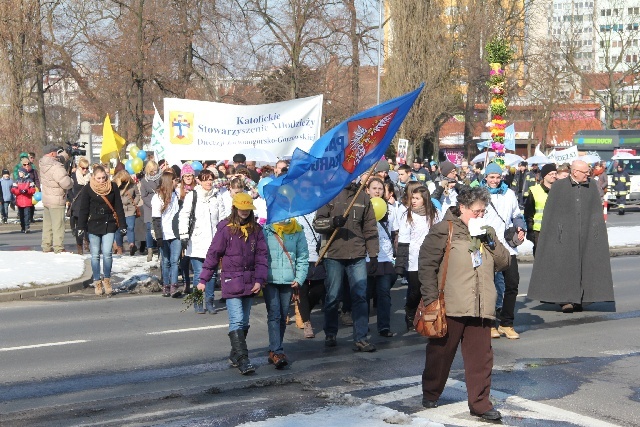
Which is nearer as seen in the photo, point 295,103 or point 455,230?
point 455,230

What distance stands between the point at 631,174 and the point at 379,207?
28212mm

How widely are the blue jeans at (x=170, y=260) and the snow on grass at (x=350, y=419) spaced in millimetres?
6405

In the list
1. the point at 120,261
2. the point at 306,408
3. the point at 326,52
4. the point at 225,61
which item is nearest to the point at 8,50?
the point at 225,61

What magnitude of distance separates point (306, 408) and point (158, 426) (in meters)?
1.11

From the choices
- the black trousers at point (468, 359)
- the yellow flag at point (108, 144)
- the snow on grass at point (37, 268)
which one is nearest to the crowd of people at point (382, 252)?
the black trousers at point (468, 359)

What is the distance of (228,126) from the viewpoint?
1997 centimetres

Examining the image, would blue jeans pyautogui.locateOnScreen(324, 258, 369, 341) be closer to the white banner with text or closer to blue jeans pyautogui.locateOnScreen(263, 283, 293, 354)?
blue jeans pyautogui.locateOnScreen(263, 283, 293, 354)

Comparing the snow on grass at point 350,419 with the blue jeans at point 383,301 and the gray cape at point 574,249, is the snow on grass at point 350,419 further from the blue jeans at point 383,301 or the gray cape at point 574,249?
the gray cape at point 574,249

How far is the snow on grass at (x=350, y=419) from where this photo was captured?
23.2ft

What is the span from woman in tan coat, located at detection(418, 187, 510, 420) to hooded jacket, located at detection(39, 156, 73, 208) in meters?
11.2

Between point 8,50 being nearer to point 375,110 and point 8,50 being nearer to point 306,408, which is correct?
point 375,110

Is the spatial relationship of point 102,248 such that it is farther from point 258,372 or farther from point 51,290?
point 258,372

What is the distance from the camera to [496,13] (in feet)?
191

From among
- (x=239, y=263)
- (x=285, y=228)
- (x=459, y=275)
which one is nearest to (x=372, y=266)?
(x=285, y=228)
